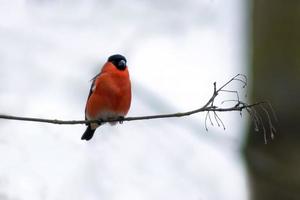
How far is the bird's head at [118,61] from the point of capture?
4948 mm

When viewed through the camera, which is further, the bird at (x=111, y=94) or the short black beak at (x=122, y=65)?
the short black beak at (x=122, y=65)

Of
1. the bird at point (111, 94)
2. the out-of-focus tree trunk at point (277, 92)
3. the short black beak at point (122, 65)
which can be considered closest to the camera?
the out-of-focus tree trunk at point (277, 92)

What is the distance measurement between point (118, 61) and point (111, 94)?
32 cm

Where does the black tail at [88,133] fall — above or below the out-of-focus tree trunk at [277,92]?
below

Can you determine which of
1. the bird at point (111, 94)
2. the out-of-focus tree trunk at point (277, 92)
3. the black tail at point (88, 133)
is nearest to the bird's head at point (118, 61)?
the bird at point (111, 94)

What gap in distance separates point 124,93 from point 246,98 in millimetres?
940

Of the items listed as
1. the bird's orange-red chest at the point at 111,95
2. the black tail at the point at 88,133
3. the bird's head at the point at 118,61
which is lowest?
the black tail at the point at 88,133

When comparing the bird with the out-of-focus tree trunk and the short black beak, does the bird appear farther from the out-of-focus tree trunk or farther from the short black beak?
the out-of-focus tree trunk

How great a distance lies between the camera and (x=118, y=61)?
5.04 m

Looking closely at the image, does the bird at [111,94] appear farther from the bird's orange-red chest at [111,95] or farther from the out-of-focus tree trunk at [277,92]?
the out-of-focus tree trunk at [277,92]

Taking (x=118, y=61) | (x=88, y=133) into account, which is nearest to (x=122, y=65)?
(x=118, y=61)

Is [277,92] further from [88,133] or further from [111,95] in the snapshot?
[88,133]

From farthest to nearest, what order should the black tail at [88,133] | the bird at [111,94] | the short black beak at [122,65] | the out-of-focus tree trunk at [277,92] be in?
the black tail at [88,133]
the short black beak at [122,65]
the bird at [111,94]
the out-of-focus tree trunk at [277,92]

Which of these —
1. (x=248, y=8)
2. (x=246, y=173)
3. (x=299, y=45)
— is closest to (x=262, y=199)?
(x=246, y=173)
